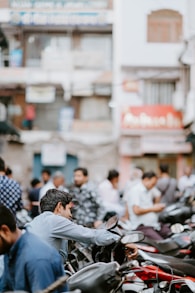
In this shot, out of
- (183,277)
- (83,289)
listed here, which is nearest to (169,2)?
(183,277)

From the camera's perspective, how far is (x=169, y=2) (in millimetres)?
28172

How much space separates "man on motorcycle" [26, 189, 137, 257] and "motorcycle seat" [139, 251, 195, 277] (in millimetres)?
1105

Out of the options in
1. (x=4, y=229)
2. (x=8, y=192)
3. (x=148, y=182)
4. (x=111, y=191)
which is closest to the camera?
(x=4, y=229)

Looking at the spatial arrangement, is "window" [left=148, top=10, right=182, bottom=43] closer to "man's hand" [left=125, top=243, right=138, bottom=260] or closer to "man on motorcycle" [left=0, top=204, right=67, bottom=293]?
"man's hand" [left=125, top=243, right=138, bottom=260]

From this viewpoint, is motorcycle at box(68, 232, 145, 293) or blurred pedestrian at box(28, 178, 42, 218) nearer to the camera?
motorcycle at box(68, 232, 145, 293)

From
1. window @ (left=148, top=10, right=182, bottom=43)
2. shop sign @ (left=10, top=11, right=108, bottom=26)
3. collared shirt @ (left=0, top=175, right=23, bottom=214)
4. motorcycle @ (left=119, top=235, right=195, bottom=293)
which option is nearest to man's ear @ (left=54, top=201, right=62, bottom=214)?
motorcycle @ (left=119, top=235, right=195, bottom=293)

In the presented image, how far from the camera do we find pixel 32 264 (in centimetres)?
401

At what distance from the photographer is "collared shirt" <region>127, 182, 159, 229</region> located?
10148 millimetres

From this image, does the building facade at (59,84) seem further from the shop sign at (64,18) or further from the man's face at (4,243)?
the man's face at (4,243)

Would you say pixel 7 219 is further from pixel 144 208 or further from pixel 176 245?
pixel 144 208

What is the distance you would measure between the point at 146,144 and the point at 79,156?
262 cm

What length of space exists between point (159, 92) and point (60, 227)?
23221 mm

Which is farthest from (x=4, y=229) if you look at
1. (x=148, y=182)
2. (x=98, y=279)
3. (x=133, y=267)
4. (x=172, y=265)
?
(x=148, y=182)

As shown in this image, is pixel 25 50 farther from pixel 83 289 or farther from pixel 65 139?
pixel 83 289
